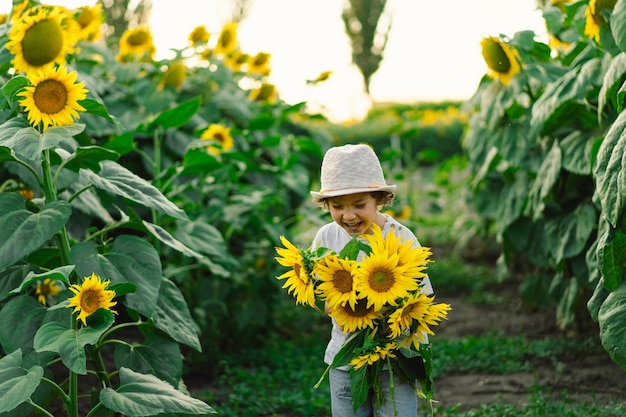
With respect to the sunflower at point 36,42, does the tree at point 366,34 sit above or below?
below

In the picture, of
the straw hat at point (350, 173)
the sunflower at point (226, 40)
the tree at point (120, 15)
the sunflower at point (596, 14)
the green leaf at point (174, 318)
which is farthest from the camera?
the tree at point (120, 15)

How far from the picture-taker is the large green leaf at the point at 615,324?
261 centimetres

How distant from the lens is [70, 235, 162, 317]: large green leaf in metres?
2.59

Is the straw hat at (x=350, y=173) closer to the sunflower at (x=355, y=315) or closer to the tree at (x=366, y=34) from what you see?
the sunflower at (x=355, y=315)

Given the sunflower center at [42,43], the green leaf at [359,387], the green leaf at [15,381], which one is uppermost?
the sunflower center at [42,43]

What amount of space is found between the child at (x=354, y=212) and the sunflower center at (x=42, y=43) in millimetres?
1056

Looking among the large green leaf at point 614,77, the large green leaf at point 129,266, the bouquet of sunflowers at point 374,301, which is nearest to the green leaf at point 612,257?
the large green leaf at point 614,77

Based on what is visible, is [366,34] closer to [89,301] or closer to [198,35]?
[198,35]

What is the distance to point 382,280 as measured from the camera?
7.29 ft

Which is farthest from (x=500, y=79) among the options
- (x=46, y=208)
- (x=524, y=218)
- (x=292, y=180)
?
(x=46, y=208)

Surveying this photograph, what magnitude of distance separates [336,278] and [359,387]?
0.33 metres

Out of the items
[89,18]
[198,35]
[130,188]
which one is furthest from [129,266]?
[198,35]

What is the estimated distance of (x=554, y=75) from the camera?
3752 mm

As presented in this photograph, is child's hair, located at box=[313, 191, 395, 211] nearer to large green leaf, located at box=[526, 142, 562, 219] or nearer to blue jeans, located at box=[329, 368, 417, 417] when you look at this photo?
blue jeans, located at box=[329, 368, 417, 417]
